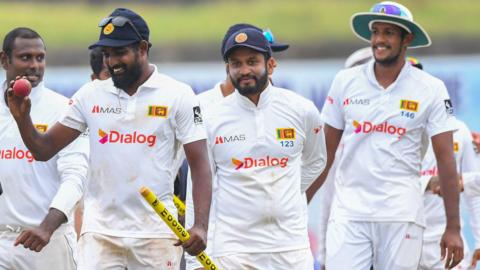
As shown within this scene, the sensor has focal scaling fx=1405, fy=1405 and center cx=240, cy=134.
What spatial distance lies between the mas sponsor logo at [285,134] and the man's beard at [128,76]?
3.69 feet

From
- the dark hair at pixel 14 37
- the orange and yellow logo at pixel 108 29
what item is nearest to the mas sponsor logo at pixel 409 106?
the orange and yellow logo at pixel 108 29

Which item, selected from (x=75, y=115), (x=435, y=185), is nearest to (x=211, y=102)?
(x=75, y=115)

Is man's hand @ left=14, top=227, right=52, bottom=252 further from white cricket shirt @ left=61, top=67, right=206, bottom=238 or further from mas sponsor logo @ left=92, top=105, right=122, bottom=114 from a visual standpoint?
mas sponsor logo @ left=92, top=105, right=122, bottom=114

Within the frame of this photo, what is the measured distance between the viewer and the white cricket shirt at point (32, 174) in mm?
9203

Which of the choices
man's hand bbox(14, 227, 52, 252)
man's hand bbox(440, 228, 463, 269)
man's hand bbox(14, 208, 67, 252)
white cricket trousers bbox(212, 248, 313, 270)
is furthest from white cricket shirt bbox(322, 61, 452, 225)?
man's hand bbox(14, 227, 52, 252)

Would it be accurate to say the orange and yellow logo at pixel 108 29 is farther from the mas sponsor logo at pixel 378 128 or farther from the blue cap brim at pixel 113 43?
the mas sponsor logo at pixel 378 128

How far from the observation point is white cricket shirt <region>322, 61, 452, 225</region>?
996 centimetres

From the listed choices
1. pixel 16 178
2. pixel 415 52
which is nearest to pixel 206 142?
pixel 16 178

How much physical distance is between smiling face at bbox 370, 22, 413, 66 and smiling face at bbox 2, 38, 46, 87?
2424 millimetres

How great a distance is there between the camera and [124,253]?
8.55 metres

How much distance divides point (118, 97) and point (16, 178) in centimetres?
109

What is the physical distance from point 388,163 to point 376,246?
60cm

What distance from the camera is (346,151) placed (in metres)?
10.1

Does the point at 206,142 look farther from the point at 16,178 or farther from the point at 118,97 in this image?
the point at 16,178
